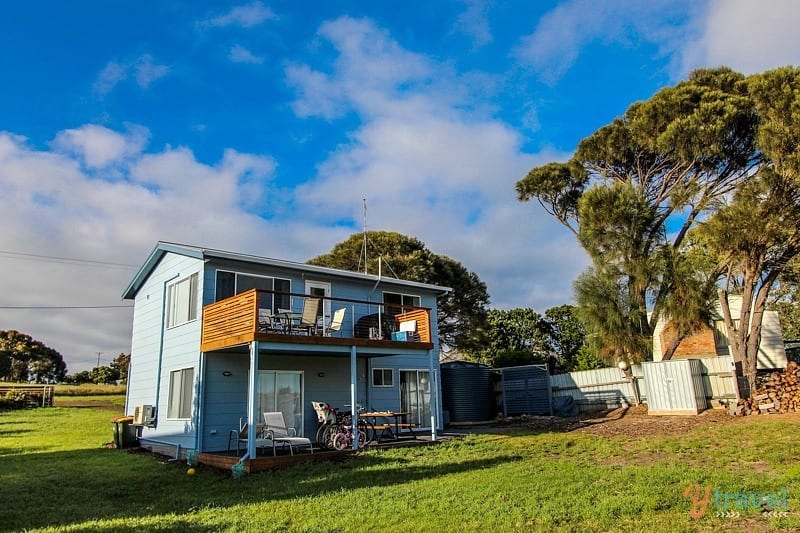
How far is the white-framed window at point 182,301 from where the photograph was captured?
571 inches

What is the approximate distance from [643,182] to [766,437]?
12.9 meters

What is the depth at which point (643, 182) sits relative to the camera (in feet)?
70.7

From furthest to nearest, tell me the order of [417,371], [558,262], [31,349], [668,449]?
[31,349] → [558,262] → [417,371] → [668,449]

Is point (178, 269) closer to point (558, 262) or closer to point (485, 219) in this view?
point (485, 219)

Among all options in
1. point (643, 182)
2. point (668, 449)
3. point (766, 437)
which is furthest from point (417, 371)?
point (643, 182)

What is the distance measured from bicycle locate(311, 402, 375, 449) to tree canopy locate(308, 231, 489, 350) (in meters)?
17.0

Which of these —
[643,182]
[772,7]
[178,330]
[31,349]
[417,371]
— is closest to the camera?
[772,7]

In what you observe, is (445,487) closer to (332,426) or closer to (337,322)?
(332,426)

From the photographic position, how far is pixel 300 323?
14.2m

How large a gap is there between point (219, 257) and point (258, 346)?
3090mm

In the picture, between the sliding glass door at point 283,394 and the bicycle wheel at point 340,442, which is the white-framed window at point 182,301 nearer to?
the sliding glass door at point 283,394

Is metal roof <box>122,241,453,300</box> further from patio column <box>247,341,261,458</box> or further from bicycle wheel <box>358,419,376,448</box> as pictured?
bicycle wheel <box>358,419,376,448</box>

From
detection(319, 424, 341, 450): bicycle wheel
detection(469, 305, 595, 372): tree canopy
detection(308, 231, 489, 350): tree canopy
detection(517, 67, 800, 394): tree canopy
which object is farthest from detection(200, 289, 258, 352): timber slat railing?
detection(469, 305, 595, 372): tree canopy

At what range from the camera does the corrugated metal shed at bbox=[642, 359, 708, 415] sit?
1592 centimetres
